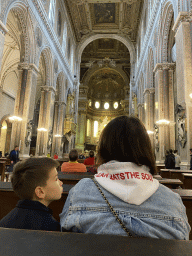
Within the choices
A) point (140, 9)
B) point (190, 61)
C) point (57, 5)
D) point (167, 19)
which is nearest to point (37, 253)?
point (190, 61)

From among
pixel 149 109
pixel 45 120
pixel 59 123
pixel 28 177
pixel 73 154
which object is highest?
pixel 149 109

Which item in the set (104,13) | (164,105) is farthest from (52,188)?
(104,13)

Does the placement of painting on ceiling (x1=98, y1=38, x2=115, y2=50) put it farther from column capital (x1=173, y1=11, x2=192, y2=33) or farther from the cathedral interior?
column capital (x1=173, y1=11, x2=192, y2=33)

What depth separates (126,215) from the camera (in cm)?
92

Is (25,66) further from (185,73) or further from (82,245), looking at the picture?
(82,245)

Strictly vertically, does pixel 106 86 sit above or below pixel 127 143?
above

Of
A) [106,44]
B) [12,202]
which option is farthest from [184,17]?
[106,44]

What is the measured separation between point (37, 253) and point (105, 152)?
0.60 metres

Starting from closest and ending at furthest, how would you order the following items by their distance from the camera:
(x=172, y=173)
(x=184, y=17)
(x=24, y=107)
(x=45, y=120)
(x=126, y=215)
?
(x=126, y=215)
(x=172, y=173)
(x=184, y=17)
(x=24, y=107)
(x=45, y=120)

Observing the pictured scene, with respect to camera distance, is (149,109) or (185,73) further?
(149,109)

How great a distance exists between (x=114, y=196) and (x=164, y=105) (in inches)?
387

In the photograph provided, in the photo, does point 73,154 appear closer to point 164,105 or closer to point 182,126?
point 182,126

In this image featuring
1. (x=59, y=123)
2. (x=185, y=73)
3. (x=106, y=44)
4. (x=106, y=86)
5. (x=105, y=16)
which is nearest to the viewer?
(x=185, y=73)

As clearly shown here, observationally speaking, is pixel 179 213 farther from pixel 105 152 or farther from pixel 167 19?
pixel 167 19
